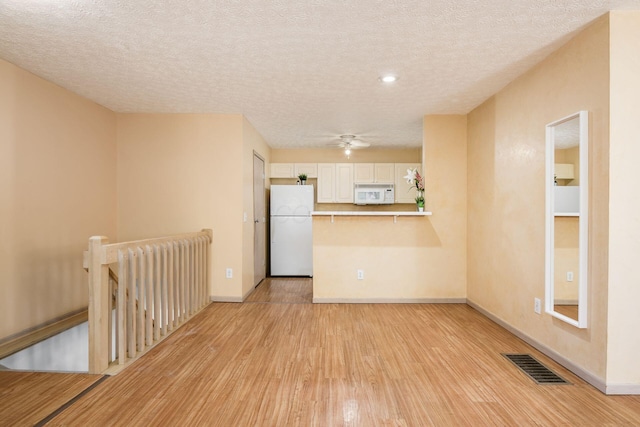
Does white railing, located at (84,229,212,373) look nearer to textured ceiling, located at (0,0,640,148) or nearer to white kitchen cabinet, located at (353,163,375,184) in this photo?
textured ceiling, located at (0,0,640,148)

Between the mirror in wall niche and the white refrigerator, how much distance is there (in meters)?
3.83

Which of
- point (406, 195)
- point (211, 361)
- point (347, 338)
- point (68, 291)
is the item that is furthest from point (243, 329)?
point (406, 195)

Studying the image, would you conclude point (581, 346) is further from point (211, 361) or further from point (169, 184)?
point (169, 184)

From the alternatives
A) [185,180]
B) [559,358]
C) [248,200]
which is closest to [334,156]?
[248,200]

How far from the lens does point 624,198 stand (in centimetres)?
208

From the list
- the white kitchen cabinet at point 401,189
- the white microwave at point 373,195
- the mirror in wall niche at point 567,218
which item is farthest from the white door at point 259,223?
the mirror in wall niche at point 567,218

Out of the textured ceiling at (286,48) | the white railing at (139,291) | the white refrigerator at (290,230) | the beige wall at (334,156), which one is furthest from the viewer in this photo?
the beige wall at (334,156)

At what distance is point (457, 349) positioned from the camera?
2.81 meters

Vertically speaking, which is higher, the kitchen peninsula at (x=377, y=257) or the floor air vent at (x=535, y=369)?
the kitchen peninsula at (x=377, y=257)

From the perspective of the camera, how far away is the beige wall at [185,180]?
4.29 m

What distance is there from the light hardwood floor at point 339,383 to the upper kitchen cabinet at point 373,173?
10.6 ft

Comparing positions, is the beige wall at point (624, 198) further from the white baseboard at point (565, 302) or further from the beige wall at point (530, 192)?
the white baseboard at point (565, 302)

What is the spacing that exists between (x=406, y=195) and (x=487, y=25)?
4.08m

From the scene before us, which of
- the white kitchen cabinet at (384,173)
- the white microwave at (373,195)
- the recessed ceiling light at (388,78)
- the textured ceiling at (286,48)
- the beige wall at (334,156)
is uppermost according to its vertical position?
the textured ceiling at (286,48)
